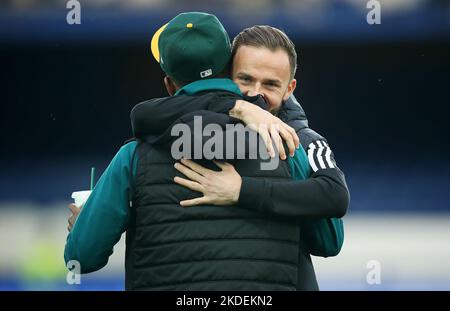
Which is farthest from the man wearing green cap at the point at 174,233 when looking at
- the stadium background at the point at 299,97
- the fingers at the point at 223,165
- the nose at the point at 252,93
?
the stadium background at the point at 299,97

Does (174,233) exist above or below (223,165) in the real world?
below

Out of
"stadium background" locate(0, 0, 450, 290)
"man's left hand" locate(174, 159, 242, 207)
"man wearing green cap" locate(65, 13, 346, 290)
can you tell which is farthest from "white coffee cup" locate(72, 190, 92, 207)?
"stadium background" locate(0, 0, 450, 290)

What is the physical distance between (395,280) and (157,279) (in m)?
4.20

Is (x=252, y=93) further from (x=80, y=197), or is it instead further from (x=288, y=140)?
(x=80, y=197)

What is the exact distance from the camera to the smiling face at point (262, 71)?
1783 millimetres

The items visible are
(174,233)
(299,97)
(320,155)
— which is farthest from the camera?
(299,97)

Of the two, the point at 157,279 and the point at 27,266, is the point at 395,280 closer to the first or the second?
the point at 27,266

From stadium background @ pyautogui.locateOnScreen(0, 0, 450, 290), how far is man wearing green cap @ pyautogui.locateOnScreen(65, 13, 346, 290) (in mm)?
4398

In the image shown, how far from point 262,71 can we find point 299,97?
5.03 metres

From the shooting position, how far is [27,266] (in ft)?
18.6

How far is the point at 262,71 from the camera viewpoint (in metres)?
1.79

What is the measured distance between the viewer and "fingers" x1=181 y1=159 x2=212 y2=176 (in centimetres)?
152

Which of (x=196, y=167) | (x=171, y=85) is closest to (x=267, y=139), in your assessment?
(x=196, y=167)
